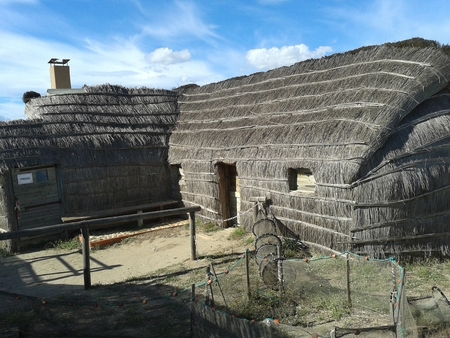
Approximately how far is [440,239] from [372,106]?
3477mm

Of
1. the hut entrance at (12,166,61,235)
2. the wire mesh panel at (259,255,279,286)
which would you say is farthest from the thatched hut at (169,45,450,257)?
the hut entrance at (12,166,61,235)

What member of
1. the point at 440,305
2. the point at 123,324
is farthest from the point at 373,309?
the point at 123,324

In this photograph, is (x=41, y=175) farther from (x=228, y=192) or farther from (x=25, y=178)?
(x=228, y=192)

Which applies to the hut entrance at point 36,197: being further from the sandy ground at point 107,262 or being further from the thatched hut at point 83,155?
the sandy ground at point 107,262

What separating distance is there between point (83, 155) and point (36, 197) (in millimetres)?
2076

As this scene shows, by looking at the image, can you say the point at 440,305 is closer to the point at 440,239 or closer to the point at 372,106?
the point at 440,239

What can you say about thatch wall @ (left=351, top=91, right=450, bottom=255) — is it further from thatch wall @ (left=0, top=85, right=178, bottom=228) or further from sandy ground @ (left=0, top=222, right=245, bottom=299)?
thatch wall @ (left=0, top=85, right=178, bottom=228)

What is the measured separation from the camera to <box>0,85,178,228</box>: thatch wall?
13.7 m

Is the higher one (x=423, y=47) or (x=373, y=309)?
(x=423, y=47)

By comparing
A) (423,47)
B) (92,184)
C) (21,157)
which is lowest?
(92,184)

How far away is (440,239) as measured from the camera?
955cm

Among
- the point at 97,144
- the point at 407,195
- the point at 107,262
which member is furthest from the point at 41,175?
the point at 407,195

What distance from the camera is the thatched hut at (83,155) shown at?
43.4ft

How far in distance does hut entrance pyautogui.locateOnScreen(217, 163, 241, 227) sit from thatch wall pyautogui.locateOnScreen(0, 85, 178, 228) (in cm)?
320
